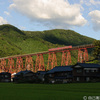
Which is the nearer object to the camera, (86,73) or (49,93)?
(49,93)

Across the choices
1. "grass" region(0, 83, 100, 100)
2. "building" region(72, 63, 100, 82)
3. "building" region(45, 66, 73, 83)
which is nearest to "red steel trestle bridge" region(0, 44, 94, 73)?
"building" region(45, 66, 73, 83)

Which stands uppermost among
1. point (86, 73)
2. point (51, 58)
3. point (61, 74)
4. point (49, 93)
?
point (51, 58)

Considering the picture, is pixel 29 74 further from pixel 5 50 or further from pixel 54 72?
pixel 5 50

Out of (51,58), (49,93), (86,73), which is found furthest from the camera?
(51,58)

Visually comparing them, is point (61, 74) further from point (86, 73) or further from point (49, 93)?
point (49, 93)

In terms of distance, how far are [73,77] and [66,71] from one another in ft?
18.8

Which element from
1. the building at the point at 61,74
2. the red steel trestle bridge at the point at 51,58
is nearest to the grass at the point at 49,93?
the building at the point at 61,74

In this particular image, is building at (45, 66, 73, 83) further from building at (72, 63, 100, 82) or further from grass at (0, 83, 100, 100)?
grass at (0, 83, 100, 100)

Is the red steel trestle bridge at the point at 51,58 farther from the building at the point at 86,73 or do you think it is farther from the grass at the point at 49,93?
the grass at the point at 49,93

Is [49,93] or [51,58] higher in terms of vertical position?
[51,58]

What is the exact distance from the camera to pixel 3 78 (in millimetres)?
82250

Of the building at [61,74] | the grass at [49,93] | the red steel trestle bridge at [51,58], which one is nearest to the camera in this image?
the grass at [49,93]

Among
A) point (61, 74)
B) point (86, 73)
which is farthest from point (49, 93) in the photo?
point (61, 74)

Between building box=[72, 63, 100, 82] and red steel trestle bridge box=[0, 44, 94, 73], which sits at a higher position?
red steel trestle bridge box=[0, 44, 94, 73]
